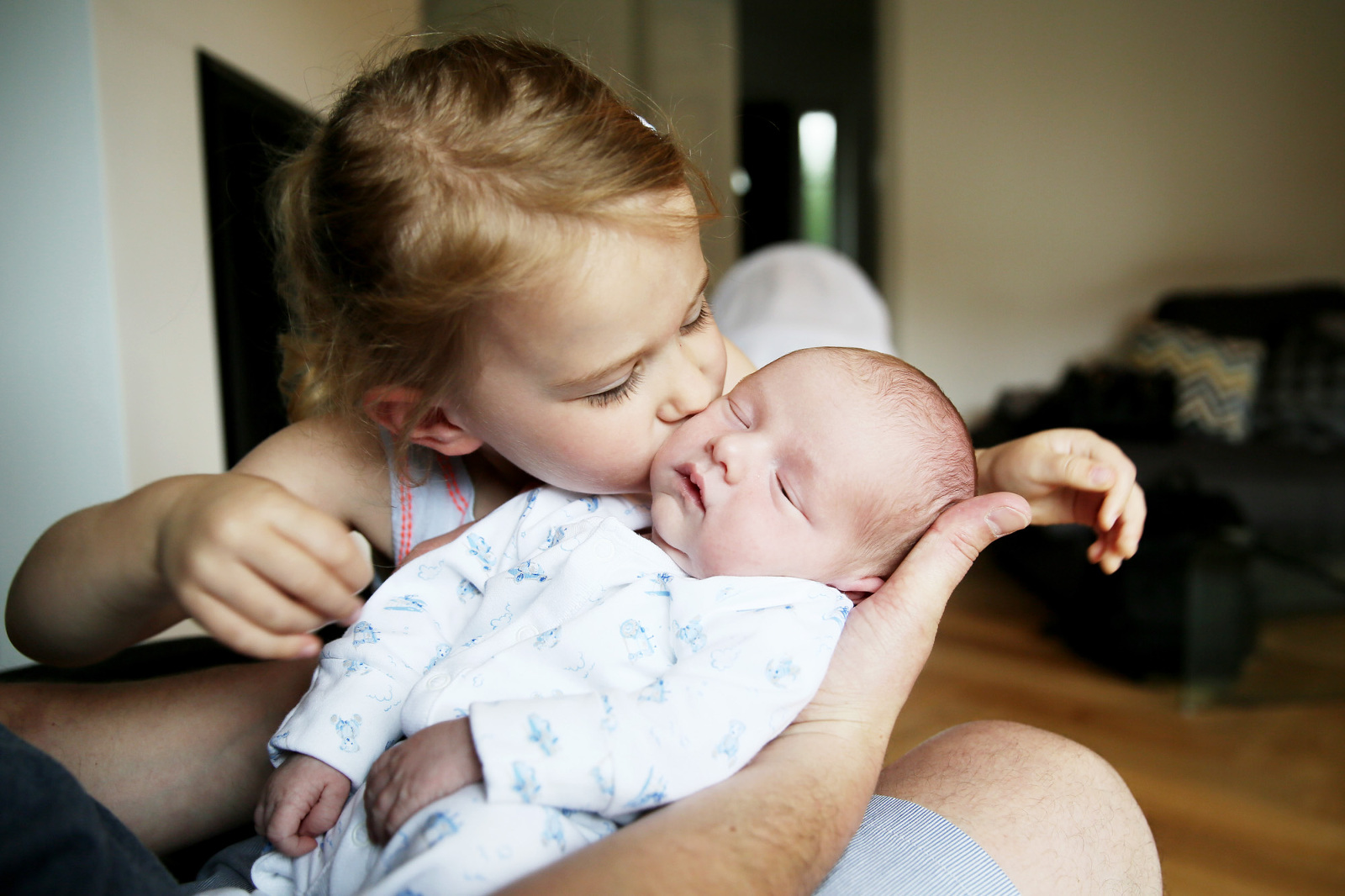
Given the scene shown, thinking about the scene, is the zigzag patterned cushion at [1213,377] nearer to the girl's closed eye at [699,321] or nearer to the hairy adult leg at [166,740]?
the girl's closed eye at [699,321]

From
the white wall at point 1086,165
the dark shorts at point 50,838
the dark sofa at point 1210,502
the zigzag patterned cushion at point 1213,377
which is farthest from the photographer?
the white wall at point 1086,165

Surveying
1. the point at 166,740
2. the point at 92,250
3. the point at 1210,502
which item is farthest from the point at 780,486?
the point at 1210,502

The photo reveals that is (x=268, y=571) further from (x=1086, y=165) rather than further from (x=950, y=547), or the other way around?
(x=1086, y=165)

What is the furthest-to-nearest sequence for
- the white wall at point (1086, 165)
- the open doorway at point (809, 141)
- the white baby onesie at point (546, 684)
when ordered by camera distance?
the open doorway at point (809, 141) → the white wall at point (1086, 165) → the white baby onesie at point (546, 684)

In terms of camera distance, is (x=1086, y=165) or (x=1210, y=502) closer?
(x=1210, y=502)

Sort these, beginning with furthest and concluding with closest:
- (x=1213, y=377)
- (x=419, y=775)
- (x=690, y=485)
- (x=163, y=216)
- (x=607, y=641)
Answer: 1. (x=1213, y=377)
2. (x=163, y=216)
3. (x=690, y=485)
4. (x=607, y=641)
5. (x=419, y=775)

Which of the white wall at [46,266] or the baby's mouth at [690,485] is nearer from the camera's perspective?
the baby's mouth at [690,485]

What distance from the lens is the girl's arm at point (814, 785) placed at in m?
0.58

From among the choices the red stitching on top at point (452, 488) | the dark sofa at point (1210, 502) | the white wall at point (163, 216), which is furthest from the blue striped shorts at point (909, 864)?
the dark sofa at point (1210, 502)

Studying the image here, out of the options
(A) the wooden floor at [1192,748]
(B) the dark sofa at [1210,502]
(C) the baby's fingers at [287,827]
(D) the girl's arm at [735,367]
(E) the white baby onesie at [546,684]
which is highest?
(D) the girl's arm at [735,367]

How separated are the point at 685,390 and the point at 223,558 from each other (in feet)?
1.48

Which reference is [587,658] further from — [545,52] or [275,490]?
[545,52]

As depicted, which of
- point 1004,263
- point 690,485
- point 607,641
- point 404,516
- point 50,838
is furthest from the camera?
point 1004,263

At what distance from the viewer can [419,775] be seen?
2.21 feet
